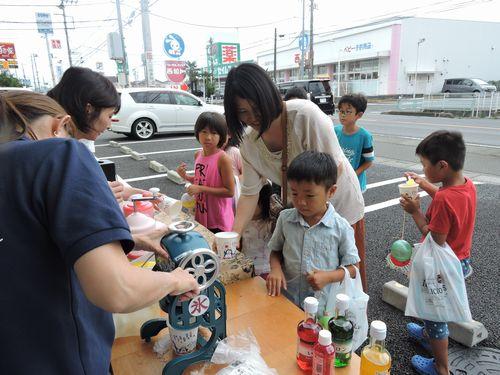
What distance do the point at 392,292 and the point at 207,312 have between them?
2096mm

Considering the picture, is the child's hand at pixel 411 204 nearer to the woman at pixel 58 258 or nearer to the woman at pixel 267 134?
the woman at pixel 267 134

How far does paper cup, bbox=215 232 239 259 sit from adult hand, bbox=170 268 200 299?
0.65 meters

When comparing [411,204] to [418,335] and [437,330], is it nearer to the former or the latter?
[437,330]

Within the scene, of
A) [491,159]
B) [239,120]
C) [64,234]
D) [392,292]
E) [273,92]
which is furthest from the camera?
[491,159]

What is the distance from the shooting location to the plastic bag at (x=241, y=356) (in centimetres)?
110

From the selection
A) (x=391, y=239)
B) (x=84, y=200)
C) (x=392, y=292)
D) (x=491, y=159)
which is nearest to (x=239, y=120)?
(x=84, y=200)

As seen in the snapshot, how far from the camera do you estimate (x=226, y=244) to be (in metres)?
1.71

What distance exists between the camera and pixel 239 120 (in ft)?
6.53

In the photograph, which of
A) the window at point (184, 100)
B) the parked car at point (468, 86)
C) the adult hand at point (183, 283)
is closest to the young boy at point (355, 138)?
the adult hand at point (183, 283)

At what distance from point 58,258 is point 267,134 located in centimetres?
151

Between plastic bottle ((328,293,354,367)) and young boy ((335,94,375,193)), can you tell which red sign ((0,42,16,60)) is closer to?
young boy ((335,94,375,193))

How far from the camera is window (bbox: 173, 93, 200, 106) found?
11578 millimetres

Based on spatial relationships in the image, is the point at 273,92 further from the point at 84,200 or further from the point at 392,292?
the point at 392,292

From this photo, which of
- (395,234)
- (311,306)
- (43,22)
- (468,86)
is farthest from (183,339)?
(43,22)
